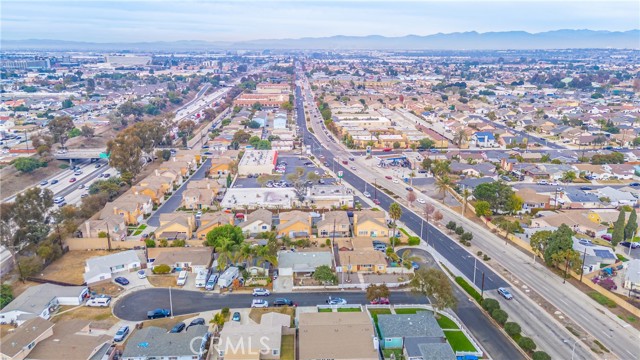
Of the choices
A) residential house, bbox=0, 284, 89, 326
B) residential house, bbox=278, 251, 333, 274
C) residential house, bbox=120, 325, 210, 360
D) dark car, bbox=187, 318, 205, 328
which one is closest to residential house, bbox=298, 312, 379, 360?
residential house, bbox=120, 325, 210, 360

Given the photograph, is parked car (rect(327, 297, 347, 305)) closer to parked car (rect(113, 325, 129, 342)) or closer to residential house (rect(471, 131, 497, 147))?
parked car (rect(113, 325, 129, 342))

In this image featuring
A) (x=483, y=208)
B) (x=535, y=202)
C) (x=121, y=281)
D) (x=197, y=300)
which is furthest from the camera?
(x=535, y=202)

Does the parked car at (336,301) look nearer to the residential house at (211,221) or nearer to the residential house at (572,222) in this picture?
the residential house at (211,221)

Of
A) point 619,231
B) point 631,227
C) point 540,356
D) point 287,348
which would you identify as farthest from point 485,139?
point 287,348

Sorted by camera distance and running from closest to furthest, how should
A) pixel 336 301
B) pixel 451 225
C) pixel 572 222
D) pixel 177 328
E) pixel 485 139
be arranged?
pixel 177 328 → pixel 336 301 → pixel 451 225 → pixel 572 222 → pixel 485 139

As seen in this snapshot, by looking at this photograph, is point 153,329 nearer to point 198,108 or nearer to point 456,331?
point 456,331

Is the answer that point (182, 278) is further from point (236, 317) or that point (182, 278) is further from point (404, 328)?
point (404, 328)
